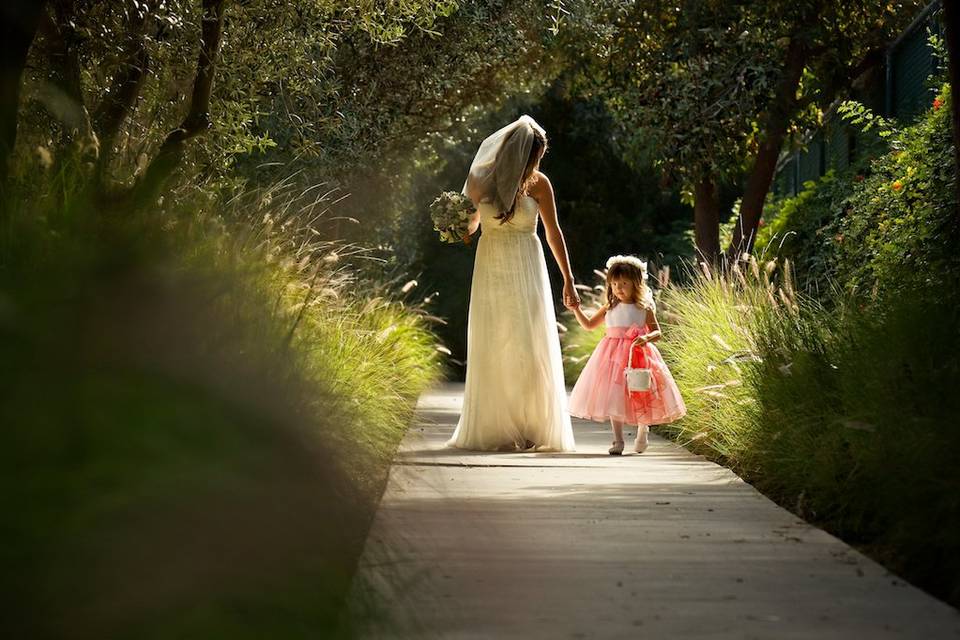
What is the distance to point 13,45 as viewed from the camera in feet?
23.5

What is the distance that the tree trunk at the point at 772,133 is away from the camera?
15781mm

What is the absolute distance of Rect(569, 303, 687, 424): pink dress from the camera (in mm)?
9992

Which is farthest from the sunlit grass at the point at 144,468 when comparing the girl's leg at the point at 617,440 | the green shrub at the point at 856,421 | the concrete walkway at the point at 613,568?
the girl's leg at the point at 617,440

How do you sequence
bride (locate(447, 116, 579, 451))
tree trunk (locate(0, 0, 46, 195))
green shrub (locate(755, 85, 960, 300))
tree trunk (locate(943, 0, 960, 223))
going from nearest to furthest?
tree trunk (locate(0, 0, 46, 195)) < tree trunk (locate(943, 0, 960, 223)) < green shrub (locate(755, 85, 960, 300)) < bride (locate(447, 116, 579, 451))

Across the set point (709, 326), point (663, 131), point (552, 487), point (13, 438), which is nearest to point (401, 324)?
point (663, 131)

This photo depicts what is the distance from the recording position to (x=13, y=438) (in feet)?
11.1

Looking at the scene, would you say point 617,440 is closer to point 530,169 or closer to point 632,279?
point 632,279

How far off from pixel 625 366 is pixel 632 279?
621 mm

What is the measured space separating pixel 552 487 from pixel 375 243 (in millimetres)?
17180

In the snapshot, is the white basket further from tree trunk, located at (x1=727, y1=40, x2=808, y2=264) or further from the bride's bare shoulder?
tree trunk, located at (x1=727, y1=40, x2=808, y2=264)

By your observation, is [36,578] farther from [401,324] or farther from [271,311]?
[401,324]

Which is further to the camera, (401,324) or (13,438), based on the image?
(401,324)

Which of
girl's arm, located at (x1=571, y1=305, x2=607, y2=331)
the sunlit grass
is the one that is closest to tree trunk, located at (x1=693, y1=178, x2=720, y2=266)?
girl's arm, located at (x1=571, y1=305, x2=607, y2=331)

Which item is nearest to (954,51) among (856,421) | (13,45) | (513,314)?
(856,421)
